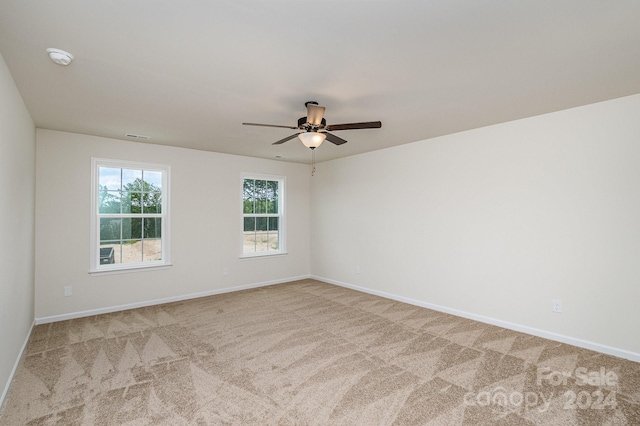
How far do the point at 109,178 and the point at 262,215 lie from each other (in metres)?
2.59

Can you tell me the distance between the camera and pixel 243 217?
6.02 m

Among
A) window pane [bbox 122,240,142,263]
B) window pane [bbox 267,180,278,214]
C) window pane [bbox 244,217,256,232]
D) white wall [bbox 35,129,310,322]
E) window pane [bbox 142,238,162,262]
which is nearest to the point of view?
white wall [bbox 35,129,310,322]

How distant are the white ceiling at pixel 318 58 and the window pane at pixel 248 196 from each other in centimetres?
244

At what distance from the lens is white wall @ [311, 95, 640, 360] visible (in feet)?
10.2

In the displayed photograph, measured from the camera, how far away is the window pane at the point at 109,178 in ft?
15.2

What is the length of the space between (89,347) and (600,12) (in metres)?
4.91

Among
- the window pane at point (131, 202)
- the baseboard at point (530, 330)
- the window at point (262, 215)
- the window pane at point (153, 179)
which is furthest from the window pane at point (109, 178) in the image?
the baseboard at point (530, 330)

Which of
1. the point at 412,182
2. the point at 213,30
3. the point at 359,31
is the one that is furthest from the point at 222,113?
the point at 412,182

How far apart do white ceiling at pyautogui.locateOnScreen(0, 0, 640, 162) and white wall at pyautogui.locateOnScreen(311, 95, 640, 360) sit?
0.42 m

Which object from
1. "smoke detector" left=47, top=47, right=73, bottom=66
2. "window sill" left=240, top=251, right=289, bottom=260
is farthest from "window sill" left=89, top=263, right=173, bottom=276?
"smoke detector" left=47, top=47, right=73, bottom=66

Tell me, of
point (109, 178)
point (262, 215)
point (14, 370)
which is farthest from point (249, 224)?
point (14, 370)

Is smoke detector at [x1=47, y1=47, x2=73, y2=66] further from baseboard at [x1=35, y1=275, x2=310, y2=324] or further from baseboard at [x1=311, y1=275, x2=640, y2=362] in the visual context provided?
baseboard at [x1=311, y1=275, x2=640, y2=362]

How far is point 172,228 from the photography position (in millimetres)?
5156

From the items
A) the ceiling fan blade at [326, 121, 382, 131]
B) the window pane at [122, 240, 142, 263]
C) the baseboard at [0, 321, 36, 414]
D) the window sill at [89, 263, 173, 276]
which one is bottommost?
the baseboard at [0, 321, 36, 414]
